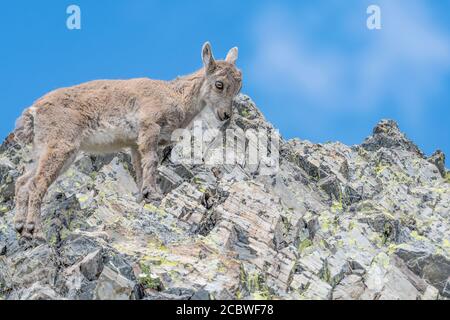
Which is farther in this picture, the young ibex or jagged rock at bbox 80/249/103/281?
the young ibex

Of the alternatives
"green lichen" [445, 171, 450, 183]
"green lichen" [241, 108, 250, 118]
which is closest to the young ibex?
"green lichen" [241, 108, 250, 118]

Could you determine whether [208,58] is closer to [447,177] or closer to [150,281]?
[150,281]

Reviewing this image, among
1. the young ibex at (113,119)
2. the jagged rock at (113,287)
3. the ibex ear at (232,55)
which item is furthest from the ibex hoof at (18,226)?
the ibex ear at (232,55)

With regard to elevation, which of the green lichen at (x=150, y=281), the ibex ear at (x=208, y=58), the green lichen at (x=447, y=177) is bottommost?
the green lichen at (x=150, y=281)

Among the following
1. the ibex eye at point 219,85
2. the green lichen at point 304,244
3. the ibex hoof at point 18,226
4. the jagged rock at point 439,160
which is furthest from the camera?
the jagged rock at point 439,160

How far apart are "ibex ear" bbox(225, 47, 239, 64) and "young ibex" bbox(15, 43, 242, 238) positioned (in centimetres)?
96

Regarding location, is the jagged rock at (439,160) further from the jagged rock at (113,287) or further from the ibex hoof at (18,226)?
the jagged rock at (113,287)

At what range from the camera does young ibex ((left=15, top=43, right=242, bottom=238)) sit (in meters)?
23.9

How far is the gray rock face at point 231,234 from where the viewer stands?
67.3 ft

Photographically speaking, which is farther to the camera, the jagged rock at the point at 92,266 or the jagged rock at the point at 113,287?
the jagged rock at the point at 92,266

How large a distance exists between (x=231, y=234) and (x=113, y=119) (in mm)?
5582

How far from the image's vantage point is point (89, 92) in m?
26.1

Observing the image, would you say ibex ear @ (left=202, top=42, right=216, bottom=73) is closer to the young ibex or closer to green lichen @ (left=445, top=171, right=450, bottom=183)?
the young ibex
